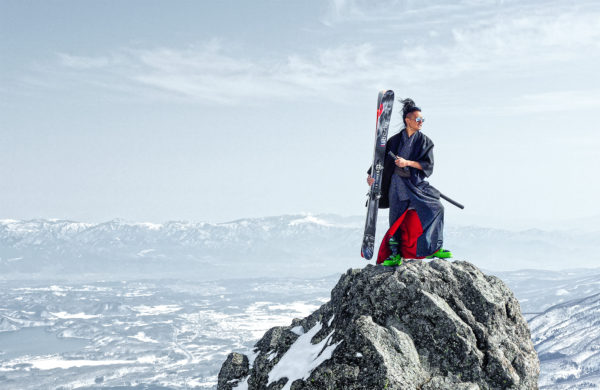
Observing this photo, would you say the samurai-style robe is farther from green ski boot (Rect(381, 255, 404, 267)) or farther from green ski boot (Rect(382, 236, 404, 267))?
green ski boot (Rect(381, 255, 404, 267))

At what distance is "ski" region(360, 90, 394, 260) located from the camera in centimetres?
1853

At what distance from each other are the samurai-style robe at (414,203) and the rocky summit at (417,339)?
0.87 m

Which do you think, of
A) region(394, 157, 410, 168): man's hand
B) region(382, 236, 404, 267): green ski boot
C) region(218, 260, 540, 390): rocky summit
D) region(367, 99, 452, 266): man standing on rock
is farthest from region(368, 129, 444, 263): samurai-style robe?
region(218, 260, 540, 390): rocky summit

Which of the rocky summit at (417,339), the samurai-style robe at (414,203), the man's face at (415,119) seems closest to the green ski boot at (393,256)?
the samurai-style robe at (414,203)

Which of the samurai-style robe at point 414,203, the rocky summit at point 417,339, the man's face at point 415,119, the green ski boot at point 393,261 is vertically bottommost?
the rocky summit at point 417,339

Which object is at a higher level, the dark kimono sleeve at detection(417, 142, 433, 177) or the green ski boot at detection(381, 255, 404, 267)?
the dark kimono sleeve at detection(417, 142, 433, 177)

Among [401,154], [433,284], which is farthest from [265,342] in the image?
[401,154]

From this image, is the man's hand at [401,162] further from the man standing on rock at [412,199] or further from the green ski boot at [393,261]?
the green ski boot at [393,261]

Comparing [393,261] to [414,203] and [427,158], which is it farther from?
[427,158]

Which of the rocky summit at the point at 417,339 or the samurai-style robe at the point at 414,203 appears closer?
the rocky summit at the point at 417,339

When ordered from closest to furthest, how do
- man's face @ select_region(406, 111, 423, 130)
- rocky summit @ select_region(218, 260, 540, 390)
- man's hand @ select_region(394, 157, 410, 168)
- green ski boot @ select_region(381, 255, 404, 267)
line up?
rocky summit @ select_region(218, 260, 540, 390), man's hand @ select_region(394, 157, 410, 168), green ski boot @ select_region(381, 255, 404, 267), man's face @ select_region(406, 111, 423, 130)

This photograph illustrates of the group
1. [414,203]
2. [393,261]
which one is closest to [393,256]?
[393,261]

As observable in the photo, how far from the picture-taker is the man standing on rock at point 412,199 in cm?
1817

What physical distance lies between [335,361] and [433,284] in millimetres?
4436
